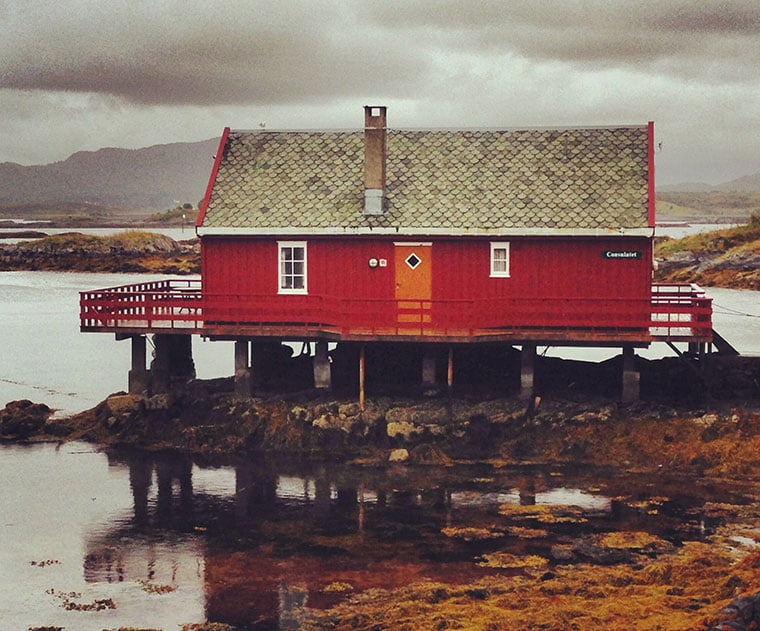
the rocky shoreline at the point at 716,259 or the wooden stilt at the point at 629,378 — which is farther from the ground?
the rocky shoreline at the point at 716,259

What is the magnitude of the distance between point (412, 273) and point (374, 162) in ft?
11.3

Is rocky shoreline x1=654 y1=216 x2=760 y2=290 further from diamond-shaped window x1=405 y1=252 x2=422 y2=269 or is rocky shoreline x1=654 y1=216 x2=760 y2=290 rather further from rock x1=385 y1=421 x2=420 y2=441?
rock x1=385 y1=421 x2=420 y2=441

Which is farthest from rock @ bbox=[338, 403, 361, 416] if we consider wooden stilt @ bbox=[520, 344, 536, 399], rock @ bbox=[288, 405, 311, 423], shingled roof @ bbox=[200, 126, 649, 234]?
shingled roof @ bbox=[200, 126, 649, 234]

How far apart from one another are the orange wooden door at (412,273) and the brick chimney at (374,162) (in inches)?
56.7

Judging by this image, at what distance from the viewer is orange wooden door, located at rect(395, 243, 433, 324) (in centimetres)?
3142

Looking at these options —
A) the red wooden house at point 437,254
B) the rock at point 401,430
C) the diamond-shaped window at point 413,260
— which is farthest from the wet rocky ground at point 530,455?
the diamond-shaped window at point 413,260

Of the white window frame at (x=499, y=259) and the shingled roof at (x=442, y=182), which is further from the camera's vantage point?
the shingled roof at (x=442, y=182)

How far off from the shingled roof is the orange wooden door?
0.58 m

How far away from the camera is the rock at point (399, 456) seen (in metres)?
29.6

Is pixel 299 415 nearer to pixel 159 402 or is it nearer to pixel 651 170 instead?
pixel 159 402

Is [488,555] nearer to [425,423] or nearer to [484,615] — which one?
[484,615]

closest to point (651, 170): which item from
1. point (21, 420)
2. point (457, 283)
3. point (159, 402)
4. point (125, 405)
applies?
point (457, 283)

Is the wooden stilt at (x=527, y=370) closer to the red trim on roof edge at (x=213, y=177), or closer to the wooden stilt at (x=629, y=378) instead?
the wooden stilt at (x=629, y=378)

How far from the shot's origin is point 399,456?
29.7 metres
